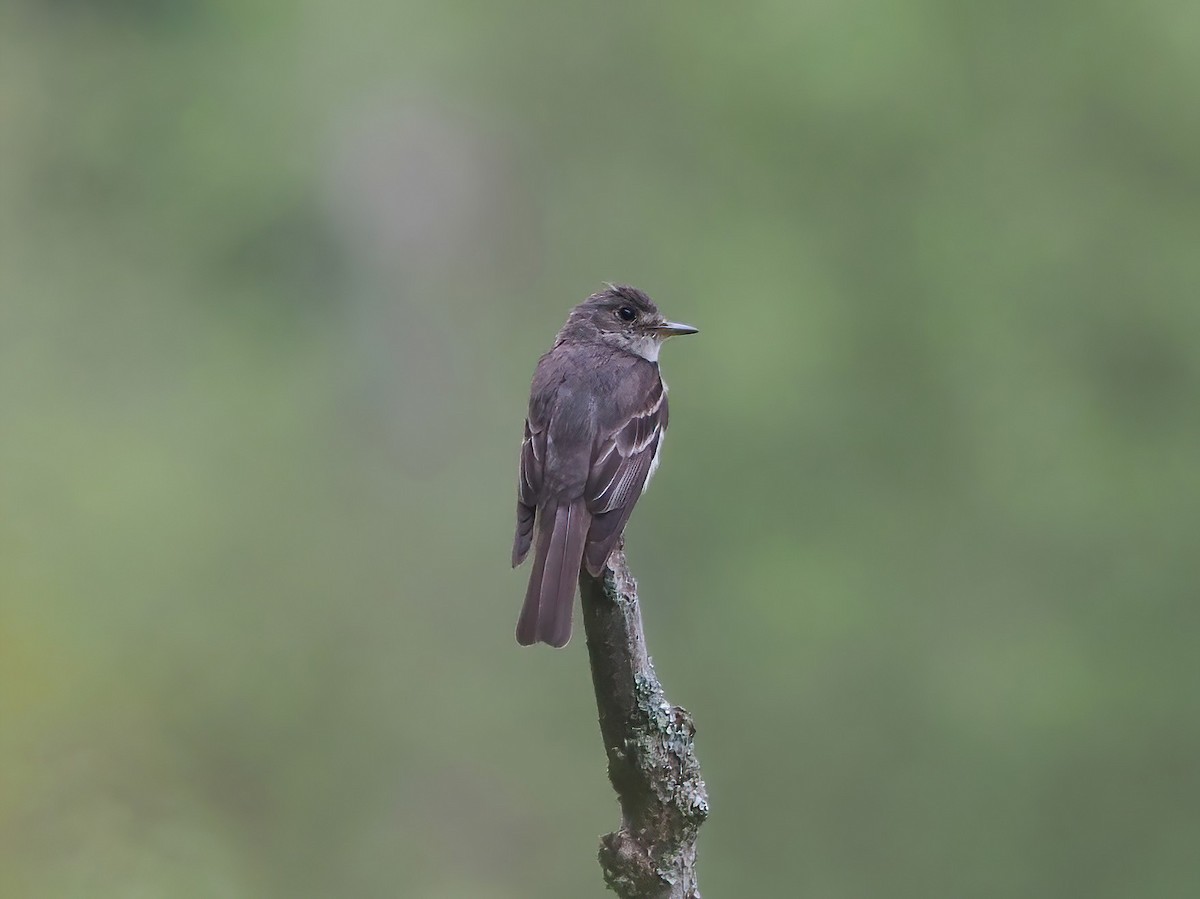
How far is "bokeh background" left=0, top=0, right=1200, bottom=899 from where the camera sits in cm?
1037

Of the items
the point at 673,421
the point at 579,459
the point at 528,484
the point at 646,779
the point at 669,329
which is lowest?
the point at 646,779

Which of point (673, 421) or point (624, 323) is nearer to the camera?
point (624, 323)

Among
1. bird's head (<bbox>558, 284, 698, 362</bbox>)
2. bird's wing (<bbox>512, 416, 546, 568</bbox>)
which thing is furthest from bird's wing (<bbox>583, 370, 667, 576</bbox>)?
Answer: bird's head (<bbox>558, 284, 698, 362</bbox>)

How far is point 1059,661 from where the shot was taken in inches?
415

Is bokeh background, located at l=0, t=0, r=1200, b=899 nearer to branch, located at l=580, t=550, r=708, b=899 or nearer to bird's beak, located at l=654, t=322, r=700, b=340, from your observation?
bird's beak, located at l=654, t=322, r=700, b=340

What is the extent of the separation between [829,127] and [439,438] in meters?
4.21

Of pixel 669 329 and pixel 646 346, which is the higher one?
pixel 669 329

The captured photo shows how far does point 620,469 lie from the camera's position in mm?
5379

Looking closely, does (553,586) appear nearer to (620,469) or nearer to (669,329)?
(620,469)

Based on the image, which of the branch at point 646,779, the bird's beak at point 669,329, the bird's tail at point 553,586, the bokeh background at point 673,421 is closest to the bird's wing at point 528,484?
the bird's tail at point 553,586

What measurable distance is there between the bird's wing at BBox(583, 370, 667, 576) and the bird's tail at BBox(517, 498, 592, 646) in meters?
0.08

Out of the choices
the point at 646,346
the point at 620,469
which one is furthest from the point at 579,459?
the point at 646,346

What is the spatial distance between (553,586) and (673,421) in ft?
22.0

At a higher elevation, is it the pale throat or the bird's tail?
the pale throat
